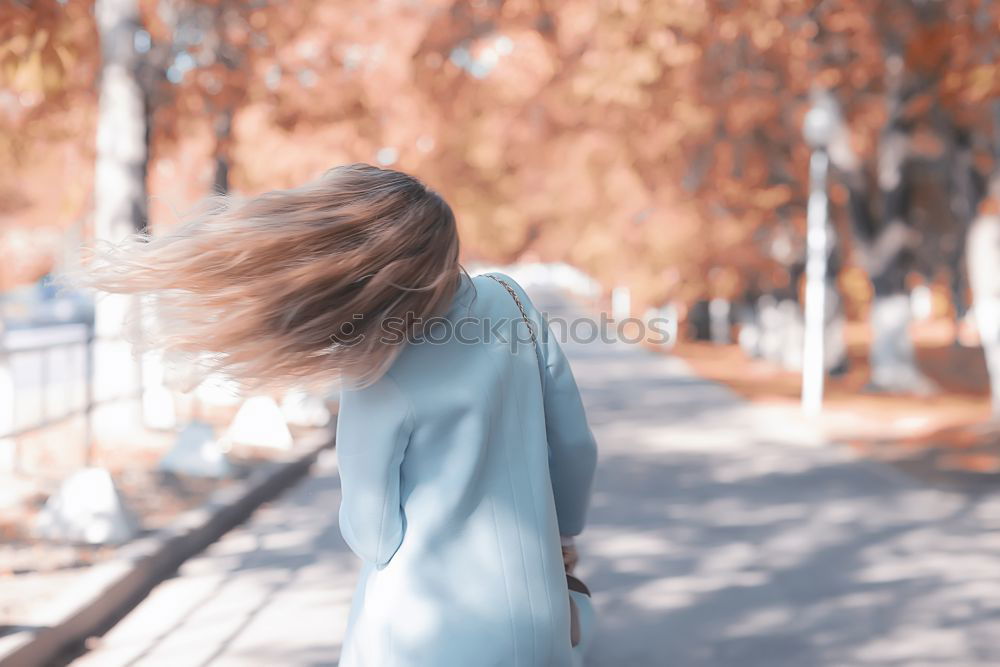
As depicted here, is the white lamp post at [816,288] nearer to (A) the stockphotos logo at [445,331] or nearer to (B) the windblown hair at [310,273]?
(A) the stockphotos logo at [445,331]

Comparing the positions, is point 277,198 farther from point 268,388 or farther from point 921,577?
point 921,577

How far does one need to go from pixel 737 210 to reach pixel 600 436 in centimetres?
1277

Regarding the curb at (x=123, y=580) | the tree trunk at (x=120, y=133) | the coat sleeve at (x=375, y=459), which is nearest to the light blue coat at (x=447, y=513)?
the coat sleeve at (x=375, y=459)

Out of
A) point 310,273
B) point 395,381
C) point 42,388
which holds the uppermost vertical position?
point 310,273

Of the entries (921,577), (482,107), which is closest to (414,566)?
(921,577)

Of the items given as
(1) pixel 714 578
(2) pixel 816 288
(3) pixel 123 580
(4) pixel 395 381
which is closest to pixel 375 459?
(4) pixel 395 381

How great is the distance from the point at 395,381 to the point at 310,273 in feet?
0.80

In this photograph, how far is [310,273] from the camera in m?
2.20

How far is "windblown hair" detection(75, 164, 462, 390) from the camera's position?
2.22 meters

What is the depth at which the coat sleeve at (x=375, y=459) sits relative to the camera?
2.21 meters

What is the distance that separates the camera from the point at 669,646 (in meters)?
5.84

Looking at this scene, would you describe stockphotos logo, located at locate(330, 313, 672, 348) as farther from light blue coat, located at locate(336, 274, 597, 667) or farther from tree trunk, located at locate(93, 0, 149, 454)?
tree trunk, located at locate(93, 0, 149, 454)

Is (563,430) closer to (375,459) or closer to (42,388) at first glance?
(375,459)

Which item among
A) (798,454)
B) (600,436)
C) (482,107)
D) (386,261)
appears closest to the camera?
(386,261)
